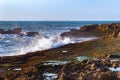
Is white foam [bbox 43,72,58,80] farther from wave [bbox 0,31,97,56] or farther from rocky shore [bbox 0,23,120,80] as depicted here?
wave [bbox 0,31,97,56]

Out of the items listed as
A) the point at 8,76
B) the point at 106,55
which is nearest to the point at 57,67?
the point at 8,76

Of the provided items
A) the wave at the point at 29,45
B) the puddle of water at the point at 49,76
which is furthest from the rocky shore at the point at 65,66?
the wave at the point at 29,45

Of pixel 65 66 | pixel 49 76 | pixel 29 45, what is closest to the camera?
pixel 49 76

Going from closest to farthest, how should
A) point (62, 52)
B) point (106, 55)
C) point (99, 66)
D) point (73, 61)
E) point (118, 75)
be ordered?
point (118, 75) < point (99, 66) < point (73, 61) < point (106, 55) < point (62, 52)

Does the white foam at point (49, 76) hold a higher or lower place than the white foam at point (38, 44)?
higher

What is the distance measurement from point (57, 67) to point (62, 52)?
5784 mm

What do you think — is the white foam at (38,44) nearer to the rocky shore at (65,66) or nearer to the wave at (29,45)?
the wave at (29,45)

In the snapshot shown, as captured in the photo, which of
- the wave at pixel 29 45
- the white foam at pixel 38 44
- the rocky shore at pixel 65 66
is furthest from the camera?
the white foam at pixel 38 44

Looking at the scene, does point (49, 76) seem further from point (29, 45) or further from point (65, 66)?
point (29, 45)

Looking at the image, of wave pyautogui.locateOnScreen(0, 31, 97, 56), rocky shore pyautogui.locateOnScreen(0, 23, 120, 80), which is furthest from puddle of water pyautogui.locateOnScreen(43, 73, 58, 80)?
wave pyautogui.locateOnScreen(0, 31, 97, 56)

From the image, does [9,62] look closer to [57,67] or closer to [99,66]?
[57,67]

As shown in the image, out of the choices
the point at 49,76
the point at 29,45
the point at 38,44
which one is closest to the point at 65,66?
the point at 49,76

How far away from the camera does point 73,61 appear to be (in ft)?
59.7

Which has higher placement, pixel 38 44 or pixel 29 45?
pixel 38 44
